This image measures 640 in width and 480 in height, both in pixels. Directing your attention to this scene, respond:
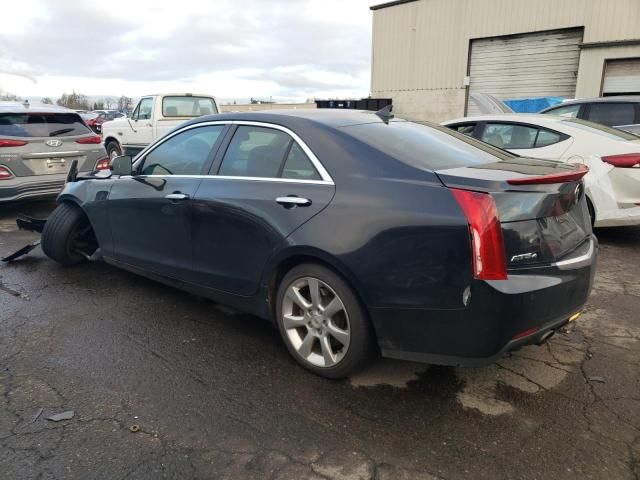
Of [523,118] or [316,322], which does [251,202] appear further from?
[523,118]

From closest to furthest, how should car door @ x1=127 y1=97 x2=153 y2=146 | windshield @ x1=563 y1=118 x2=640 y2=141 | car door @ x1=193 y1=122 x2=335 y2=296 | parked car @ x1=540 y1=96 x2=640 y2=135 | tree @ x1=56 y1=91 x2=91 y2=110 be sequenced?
car door @ x1=193 y1=122 x2=335 y2=296
windshield @ x1=563 y1=118 x2=640 y2=141
parked car @ x1=540 y1=96 x2=640 y2=135
car door @ x1=127 y1=97 x2=153 y2=146
tree @ x1=56 y1=91 x2=91 y2=110

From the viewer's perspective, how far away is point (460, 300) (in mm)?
2480

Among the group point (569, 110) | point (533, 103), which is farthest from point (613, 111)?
point (533, 103)

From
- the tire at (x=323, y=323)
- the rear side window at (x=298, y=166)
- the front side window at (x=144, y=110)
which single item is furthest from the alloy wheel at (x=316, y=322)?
the front side window at (x=144, y=110)

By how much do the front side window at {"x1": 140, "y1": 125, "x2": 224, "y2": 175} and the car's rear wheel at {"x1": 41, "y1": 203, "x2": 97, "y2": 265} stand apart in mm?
1316

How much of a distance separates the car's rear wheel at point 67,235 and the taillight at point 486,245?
164 inches

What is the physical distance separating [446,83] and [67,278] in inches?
788

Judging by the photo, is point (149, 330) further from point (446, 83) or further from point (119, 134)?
point (446, 83)

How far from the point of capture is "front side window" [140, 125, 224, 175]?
3834mm

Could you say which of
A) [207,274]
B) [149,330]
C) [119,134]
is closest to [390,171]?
[207,274]

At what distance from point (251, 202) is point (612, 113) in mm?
7091

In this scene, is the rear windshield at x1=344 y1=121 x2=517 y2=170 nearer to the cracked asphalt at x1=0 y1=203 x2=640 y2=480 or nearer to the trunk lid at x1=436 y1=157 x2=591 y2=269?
the trunk lid at x1=436 y1=157 x2=591 y2=269

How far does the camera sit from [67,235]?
509 centimetres

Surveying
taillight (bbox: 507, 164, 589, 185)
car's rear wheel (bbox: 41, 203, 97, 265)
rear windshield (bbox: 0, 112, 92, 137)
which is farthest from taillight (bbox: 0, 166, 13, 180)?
taillight (bbox: 507, 164, 589, 185)
